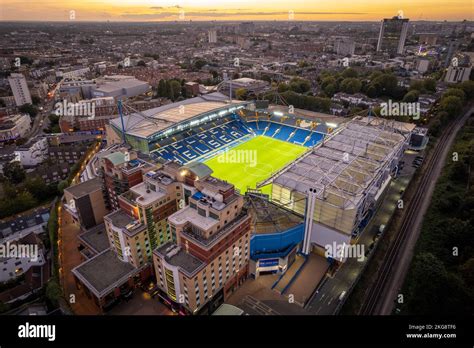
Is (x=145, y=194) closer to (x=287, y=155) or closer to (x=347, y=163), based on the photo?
(x=347, y=163)

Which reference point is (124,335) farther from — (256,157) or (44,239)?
(256,157)

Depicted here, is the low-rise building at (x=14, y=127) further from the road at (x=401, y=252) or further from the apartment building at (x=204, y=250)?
the road at (x=401, y=252)

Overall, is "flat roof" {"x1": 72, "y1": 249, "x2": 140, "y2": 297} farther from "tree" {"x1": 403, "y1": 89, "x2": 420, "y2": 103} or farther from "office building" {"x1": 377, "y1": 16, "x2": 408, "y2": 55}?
"office building" {"x1": 377, "y1": 16, "x2": 408, "y2": 55}

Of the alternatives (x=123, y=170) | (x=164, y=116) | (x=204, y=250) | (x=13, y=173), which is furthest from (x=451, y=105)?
(x=13, y=173)

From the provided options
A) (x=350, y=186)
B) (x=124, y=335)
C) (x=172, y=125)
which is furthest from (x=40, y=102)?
(x=124, y=335)

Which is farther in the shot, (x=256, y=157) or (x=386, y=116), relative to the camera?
(x=386, y=116)

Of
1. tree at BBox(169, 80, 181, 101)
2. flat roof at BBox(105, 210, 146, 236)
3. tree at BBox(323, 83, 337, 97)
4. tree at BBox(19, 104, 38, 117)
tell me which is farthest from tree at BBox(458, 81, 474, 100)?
tree at BBox(19, 104, 38, 117)
